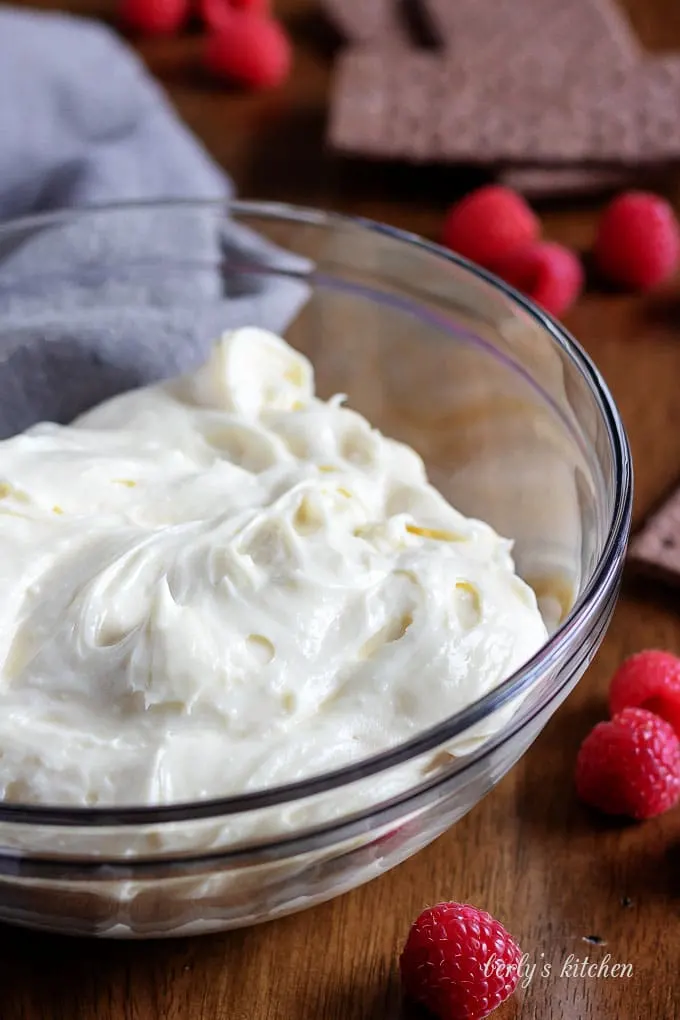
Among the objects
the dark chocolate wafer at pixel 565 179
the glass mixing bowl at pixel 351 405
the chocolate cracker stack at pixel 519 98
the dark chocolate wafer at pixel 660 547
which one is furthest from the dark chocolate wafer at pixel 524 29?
the dark chocolate wafer at pixel 660 547

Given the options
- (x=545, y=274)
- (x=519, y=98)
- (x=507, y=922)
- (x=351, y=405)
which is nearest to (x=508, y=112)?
(x=519, y=98)

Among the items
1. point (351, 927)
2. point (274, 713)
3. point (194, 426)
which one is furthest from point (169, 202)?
point (351, 927)

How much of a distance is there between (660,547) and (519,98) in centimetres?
89

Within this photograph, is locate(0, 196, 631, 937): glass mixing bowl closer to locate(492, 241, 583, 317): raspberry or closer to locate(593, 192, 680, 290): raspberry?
locate(492, 241, 583, 317): raspberry

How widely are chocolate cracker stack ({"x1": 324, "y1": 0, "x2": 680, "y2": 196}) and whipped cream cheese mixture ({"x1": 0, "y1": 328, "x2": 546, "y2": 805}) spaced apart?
78 centimetres

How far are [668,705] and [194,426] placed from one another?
22.0 inches

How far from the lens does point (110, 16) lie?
2.34m

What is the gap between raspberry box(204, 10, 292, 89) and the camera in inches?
84.6

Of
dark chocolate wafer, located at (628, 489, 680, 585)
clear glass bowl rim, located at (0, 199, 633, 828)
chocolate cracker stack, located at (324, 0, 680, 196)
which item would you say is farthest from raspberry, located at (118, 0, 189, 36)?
dark chocolate wafer, located at (628, 489, 680, 585)

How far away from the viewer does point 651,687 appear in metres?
1.29

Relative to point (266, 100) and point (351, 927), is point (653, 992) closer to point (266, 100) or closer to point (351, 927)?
point (351, 927)

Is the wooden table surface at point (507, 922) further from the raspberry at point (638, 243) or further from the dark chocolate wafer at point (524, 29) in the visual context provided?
the dark chocolate wafer at point (524, 29)

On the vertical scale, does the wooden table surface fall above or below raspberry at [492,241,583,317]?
below

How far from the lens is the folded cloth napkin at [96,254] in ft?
5.00
